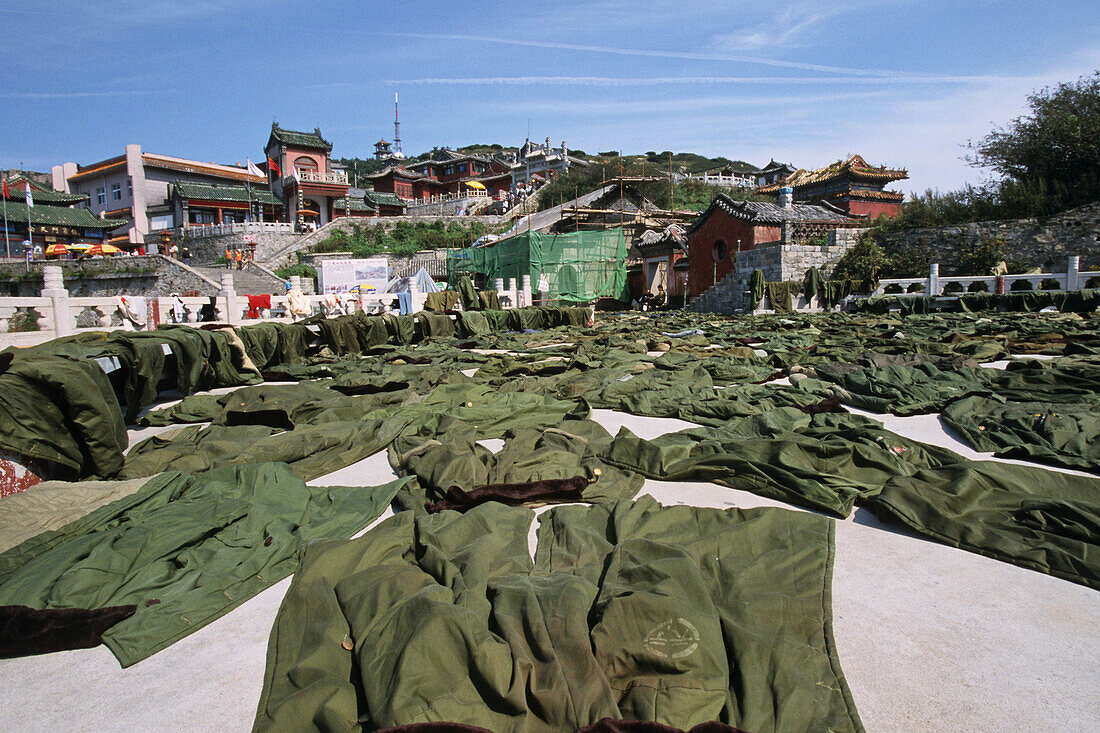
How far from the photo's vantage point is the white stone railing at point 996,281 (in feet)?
43.2

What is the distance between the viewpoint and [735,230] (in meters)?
20.9

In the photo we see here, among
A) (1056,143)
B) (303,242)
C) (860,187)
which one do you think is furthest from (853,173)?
(303,242)

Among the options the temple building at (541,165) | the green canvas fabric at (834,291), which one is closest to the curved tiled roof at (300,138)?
the temple building at (541,165)

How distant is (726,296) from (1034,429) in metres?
16.7

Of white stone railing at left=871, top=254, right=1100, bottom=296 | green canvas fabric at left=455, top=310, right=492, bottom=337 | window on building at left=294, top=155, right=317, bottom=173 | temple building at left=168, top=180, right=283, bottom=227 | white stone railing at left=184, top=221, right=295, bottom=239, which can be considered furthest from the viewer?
window on building at left=294, top=155, right=317, bottom=173

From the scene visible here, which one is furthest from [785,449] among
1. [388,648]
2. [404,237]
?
[404,237]

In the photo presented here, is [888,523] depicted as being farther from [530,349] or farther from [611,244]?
[611,244]

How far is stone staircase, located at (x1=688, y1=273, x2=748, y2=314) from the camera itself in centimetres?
1923

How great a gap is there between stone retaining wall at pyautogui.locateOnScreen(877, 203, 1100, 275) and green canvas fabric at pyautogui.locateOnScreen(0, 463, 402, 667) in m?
18.6

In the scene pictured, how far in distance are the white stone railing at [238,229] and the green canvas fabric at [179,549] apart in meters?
Answer: 33.7

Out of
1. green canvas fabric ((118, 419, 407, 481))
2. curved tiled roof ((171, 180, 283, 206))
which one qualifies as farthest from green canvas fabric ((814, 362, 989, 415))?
curved tiled roof ((171, 180, 283, 206))

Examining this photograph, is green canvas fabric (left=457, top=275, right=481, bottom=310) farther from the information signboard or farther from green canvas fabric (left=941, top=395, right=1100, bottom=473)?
green canvas fabric (left=941, top=395, right=1100, bottom=473)

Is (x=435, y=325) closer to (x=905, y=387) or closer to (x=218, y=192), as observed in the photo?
(x=905, y=387)

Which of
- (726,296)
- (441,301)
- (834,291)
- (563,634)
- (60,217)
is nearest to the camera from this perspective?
(563,634)
